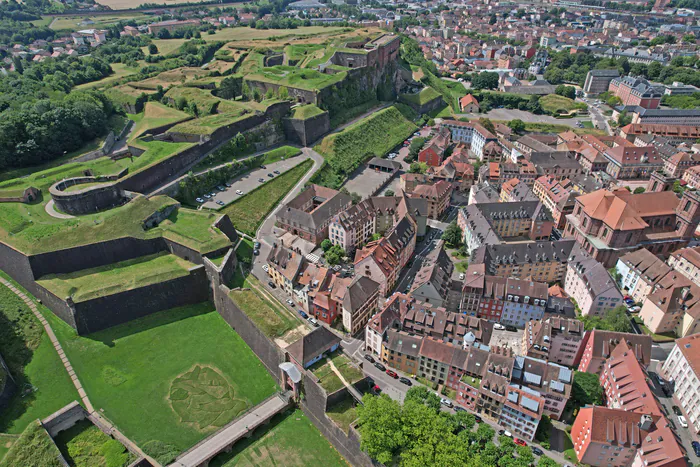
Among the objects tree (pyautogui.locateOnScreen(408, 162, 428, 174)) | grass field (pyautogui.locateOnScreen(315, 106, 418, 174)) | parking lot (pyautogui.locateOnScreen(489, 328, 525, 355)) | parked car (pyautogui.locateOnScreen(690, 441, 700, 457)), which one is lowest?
parked car (pyautogui.locateOnScreen(690, 441, 700, 457))

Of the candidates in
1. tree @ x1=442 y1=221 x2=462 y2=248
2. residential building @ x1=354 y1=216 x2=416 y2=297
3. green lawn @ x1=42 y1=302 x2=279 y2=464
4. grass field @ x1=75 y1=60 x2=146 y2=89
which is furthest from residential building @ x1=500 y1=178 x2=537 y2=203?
grass field @ x1=75 y1=60 x2=146 y2=89

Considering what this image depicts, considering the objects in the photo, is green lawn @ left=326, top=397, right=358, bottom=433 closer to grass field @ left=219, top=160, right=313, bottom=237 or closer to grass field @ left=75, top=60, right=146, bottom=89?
grass field @ left=219, top=160, right=313, bottom=237

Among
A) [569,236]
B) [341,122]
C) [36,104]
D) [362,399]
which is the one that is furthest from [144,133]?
[569,236]

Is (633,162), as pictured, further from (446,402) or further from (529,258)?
(446,402)

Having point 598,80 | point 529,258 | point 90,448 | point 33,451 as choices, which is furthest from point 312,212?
point 598,80

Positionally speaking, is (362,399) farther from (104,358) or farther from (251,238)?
(251,238)

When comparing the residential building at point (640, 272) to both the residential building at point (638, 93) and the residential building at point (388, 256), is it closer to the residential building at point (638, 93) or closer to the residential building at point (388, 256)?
the residential building at point (388, 256)
